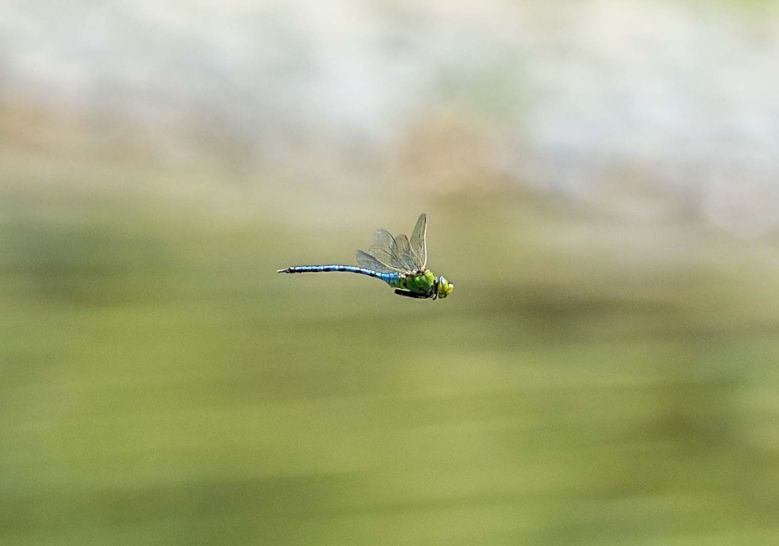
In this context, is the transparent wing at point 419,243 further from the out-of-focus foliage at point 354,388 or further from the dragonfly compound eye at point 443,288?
the out-of-focus foliage at point 354,388

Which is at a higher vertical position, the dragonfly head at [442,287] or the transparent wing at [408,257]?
the transparent wing at [408,257]

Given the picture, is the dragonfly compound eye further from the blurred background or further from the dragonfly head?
the blurred background

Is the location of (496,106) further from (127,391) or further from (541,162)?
(127,391)

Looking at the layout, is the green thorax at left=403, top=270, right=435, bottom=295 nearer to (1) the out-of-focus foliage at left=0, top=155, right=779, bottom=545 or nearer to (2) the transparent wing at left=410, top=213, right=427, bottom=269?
(2) the transparent wing at left=410, top=213, right=427, bottom=269

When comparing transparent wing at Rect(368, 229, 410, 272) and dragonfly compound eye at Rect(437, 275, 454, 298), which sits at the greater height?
transparent wing at Rect(368, 229, 410, 272)

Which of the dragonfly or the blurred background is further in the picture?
the blurred background

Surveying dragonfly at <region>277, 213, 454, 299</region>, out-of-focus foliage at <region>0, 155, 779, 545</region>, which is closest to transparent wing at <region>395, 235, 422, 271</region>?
dragonfly at <region>277, 213, 454, 299</region>

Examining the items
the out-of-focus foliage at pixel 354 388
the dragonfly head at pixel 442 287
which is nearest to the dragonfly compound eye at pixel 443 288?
the dragonfly head at pixel 442 287

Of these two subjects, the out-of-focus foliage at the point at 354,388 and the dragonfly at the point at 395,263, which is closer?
the dragonfly at the point at 395,263
